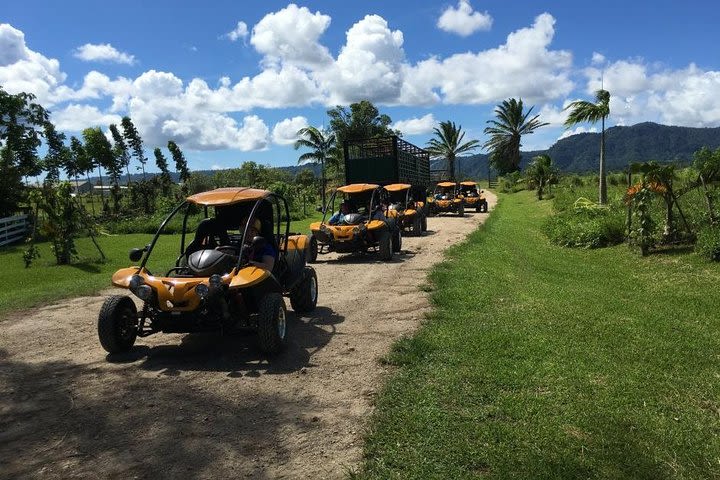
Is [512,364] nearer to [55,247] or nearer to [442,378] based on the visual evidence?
[442,378]

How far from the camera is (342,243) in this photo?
1234 centimetres

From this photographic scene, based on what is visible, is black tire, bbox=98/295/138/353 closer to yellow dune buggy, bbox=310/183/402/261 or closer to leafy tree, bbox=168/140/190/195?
yellow dune buggy, bbox=310/183/402/261

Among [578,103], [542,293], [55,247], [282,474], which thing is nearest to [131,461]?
[282,474]

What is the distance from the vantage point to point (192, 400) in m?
4.51

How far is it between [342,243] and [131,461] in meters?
9.02

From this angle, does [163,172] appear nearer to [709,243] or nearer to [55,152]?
[55,152]

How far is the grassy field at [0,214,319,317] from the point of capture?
9742mm

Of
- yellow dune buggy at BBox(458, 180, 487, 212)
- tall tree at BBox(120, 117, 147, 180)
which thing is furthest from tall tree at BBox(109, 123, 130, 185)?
yellow dune buggy at BBox(458, 180, 487, 212)

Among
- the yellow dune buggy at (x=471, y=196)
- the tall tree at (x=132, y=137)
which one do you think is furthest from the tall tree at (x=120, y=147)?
the yellow dune buggy at (x=471, y=196)

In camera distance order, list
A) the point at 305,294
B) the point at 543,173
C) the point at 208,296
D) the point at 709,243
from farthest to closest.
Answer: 1. the point at 543,173
2. the point at 709,243
3. the point at 305,294
4. the point at 208,296

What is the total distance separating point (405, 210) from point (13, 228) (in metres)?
17.0

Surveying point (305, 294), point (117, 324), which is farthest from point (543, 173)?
point (117, 324)

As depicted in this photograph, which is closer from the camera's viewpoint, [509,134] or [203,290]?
[203,290]

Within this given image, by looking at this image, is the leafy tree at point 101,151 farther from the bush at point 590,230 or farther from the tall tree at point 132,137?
the bush at point 590,230
